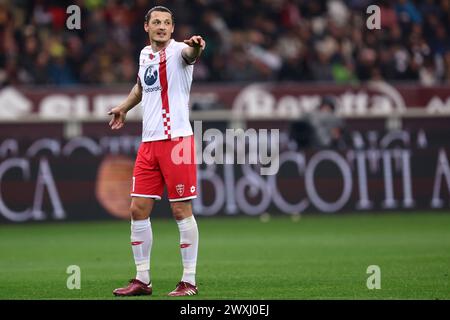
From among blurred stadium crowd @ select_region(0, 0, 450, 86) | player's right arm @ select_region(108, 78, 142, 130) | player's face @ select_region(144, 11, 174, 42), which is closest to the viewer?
player's face @ select_region(144, 11, 174, 42)

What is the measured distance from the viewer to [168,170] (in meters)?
9.91

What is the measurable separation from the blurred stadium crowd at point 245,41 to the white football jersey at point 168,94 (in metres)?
13.8

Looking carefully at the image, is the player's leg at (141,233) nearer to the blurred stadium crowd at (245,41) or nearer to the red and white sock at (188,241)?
the red and white sock at (188,241)

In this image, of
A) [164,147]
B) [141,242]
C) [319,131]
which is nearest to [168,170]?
[164,147]

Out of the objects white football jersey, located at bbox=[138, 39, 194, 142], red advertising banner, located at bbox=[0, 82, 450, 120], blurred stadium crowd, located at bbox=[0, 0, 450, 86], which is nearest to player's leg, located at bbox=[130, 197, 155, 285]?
white football jersey, located at bbox=[138, 39, 194, 142]

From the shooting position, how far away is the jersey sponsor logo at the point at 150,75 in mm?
9961

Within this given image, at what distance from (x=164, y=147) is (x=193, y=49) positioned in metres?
0.94

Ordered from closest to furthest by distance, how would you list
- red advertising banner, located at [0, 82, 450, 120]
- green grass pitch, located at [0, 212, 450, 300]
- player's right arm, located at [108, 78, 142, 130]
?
green grass pitch, located at [0, 212, 450, 300]
player's right arm, located at [108, 78, 142, 130]
red advertising banner, located at [0, 82, 450, 120]

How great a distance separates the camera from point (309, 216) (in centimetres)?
1944

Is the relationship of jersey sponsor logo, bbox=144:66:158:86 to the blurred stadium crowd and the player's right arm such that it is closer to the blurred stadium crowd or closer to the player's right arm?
the player's right arm

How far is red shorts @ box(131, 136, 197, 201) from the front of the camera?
9875mm

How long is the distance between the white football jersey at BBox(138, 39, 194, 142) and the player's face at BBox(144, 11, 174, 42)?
0.43 feet

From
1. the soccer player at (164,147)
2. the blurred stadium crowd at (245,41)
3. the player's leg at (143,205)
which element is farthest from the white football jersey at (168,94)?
the blurred stadium crowd at (245,41)
